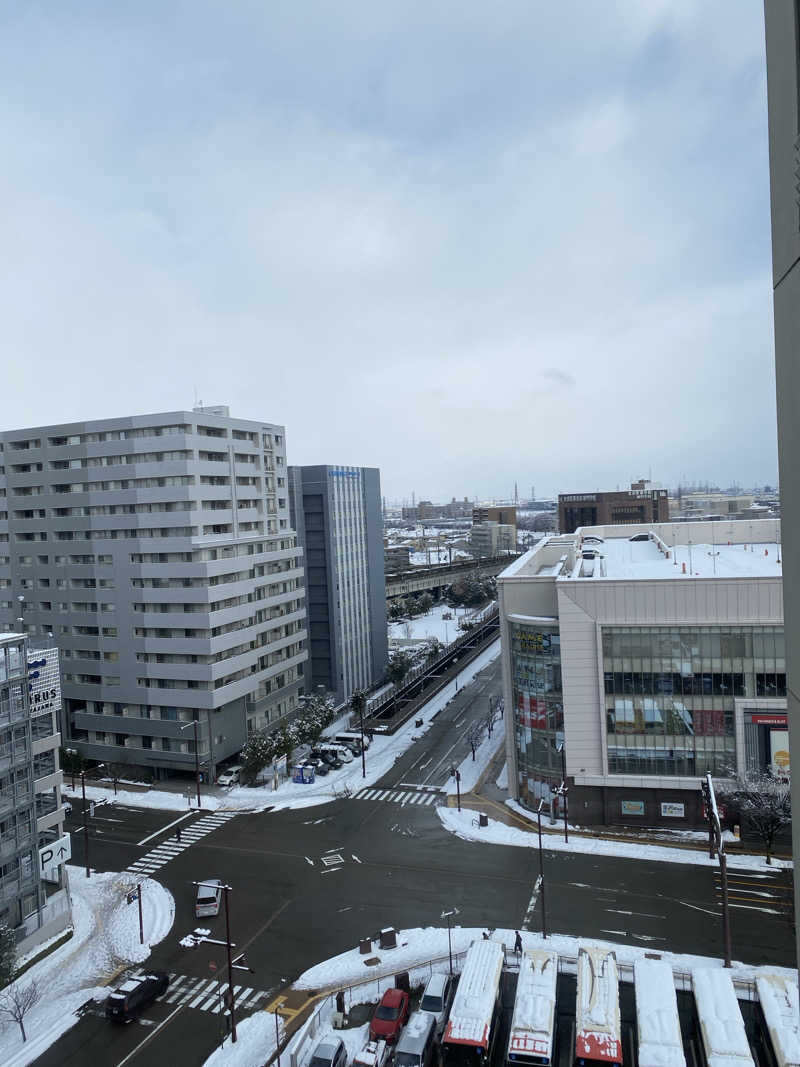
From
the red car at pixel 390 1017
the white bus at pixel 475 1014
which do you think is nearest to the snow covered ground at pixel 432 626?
the white bus at pixel 475 1014

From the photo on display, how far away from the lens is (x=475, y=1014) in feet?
70.6

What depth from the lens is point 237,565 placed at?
50656mm

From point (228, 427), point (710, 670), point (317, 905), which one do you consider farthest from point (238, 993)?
point (228, 427)

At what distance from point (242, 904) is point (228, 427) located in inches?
1233

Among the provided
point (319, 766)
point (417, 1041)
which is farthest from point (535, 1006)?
point (319, 766)

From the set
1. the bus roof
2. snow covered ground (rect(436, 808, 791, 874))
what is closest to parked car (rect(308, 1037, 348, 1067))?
the bus roof

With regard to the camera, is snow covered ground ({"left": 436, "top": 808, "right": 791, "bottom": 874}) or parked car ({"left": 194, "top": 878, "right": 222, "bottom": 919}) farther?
snow covered ground ({"left": 436, "top": 808, "right": 791, "bottom": 874})

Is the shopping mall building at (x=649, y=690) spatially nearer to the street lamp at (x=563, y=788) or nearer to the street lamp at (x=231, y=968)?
the street lamp at (x=563, y=788)

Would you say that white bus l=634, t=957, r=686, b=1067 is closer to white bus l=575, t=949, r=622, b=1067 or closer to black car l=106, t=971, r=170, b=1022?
white bus l=575, t=949, r=622, b=1067

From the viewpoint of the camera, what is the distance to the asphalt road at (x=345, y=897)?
80.7 feet

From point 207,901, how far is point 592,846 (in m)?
17.6

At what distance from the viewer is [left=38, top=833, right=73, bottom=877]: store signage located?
28891 mm

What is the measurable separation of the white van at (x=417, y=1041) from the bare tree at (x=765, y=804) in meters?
18.5

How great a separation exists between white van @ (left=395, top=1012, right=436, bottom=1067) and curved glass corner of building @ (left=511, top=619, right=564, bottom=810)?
17.8 metres
